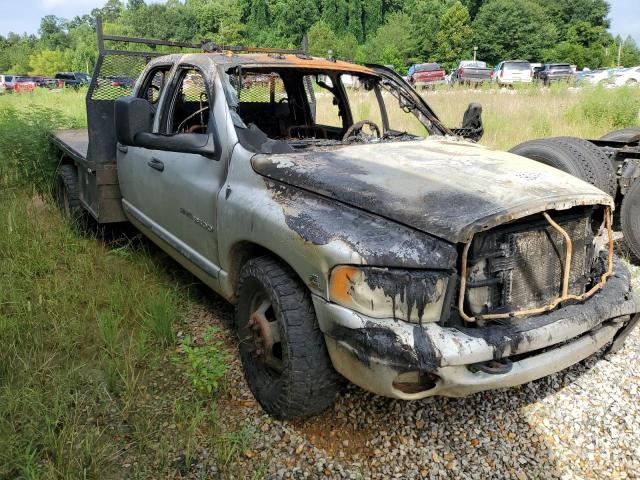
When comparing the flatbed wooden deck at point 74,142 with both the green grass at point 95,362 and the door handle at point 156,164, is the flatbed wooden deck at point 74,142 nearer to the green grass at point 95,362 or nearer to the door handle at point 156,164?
the green grass at point 95,362

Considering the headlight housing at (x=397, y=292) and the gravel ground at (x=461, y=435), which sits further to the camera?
the gravel ground at (x=461, y=435)

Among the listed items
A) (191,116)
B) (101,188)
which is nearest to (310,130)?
(191,116)

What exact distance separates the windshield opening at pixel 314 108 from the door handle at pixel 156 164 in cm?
67

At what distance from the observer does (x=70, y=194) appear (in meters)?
5.29

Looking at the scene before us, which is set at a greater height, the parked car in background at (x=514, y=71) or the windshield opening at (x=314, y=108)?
the parked car in background at (x=514, y=71)

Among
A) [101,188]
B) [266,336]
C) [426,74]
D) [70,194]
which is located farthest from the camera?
[426,74]

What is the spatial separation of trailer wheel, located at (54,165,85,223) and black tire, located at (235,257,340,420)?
10.3 feet

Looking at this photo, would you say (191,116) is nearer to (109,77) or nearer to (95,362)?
(109,77)

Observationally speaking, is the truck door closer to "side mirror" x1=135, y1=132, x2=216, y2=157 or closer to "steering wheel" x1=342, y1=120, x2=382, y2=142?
"side mirror" x1=135, y1=132, x2=216, y2=157

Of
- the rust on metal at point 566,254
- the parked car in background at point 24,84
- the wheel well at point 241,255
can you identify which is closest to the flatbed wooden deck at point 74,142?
the wheel well at point 241,255

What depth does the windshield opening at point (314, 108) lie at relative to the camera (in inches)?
126

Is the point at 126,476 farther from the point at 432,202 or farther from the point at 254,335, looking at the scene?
the point at 432,202

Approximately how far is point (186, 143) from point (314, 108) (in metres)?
2.16

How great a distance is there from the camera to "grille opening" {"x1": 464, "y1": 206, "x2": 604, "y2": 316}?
2.21 metres
